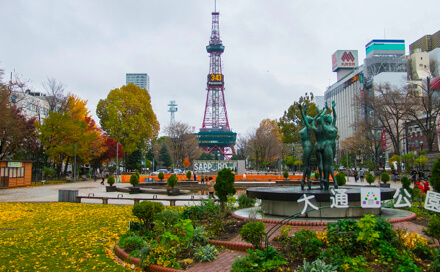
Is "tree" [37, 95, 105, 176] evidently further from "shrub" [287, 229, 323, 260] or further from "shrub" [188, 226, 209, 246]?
"shrub" [287, 229, 323, 260]

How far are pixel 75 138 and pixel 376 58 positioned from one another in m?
74.4

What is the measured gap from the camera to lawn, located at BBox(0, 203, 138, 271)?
23.7 ft

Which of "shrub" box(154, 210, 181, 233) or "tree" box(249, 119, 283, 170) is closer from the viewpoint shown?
"shrub" box(154, 210, 181, 233)

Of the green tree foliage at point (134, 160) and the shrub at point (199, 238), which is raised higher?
the green tree foliage at point (134, 160)

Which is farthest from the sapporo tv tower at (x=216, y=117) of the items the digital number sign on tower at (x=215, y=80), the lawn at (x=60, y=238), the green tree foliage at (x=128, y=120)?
the lawn at (x=60, y=238)

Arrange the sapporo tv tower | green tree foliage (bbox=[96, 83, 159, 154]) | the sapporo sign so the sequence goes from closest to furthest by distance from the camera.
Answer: green tree foliage (bbox=[96, 83, 159, 154]) < the sapporo sign < the sapporo tv tower

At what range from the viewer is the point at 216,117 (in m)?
102

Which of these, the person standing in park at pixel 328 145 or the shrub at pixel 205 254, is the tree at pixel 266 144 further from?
the shrub at pixel 205 254

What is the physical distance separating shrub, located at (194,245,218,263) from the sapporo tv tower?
294 feet

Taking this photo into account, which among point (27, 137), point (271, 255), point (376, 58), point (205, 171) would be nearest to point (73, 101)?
point (27, 137)

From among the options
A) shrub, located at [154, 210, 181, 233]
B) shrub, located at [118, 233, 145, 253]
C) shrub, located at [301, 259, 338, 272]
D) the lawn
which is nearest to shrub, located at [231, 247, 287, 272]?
shrub, located at [301, 259, 338, 272]

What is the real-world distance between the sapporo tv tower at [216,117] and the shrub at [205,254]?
89.6m

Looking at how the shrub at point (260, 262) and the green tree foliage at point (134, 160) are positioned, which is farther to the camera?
the green tree foliage at point (134, 160)

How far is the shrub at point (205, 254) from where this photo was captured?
694cm
